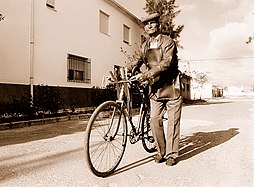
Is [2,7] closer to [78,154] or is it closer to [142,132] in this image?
[78,154]

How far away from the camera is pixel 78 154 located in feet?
15.7

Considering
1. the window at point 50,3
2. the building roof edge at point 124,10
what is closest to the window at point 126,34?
the building roof edge at point 124,10

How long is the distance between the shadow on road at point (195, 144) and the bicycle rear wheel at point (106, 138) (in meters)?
0.19

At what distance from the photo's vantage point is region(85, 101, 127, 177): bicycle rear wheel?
3.37 metres

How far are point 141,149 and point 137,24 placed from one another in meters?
20.4

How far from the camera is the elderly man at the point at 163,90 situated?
4008mm

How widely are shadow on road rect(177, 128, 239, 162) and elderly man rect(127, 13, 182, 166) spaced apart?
45cm

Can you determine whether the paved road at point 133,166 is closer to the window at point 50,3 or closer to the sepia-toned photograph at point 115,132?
the sepia-toned photograph at point 115,132

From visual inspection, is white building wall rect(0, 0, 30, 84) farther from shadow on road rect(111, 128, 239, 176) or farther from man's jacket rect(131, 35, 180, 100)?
man's jacket rect(131, 35, 180, 100)

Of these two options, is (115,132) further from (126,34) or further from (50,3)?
(126,34)

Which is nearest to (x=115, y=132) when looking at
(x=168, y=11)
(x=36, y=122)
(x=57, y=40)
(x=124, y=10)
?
(x=36, y=122)

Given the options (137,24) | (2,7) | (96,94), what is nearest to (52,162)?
(2,7)

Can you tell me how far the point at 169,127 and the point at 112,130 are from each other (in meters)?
0.84

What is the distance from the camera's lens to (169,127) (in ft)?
13.3
